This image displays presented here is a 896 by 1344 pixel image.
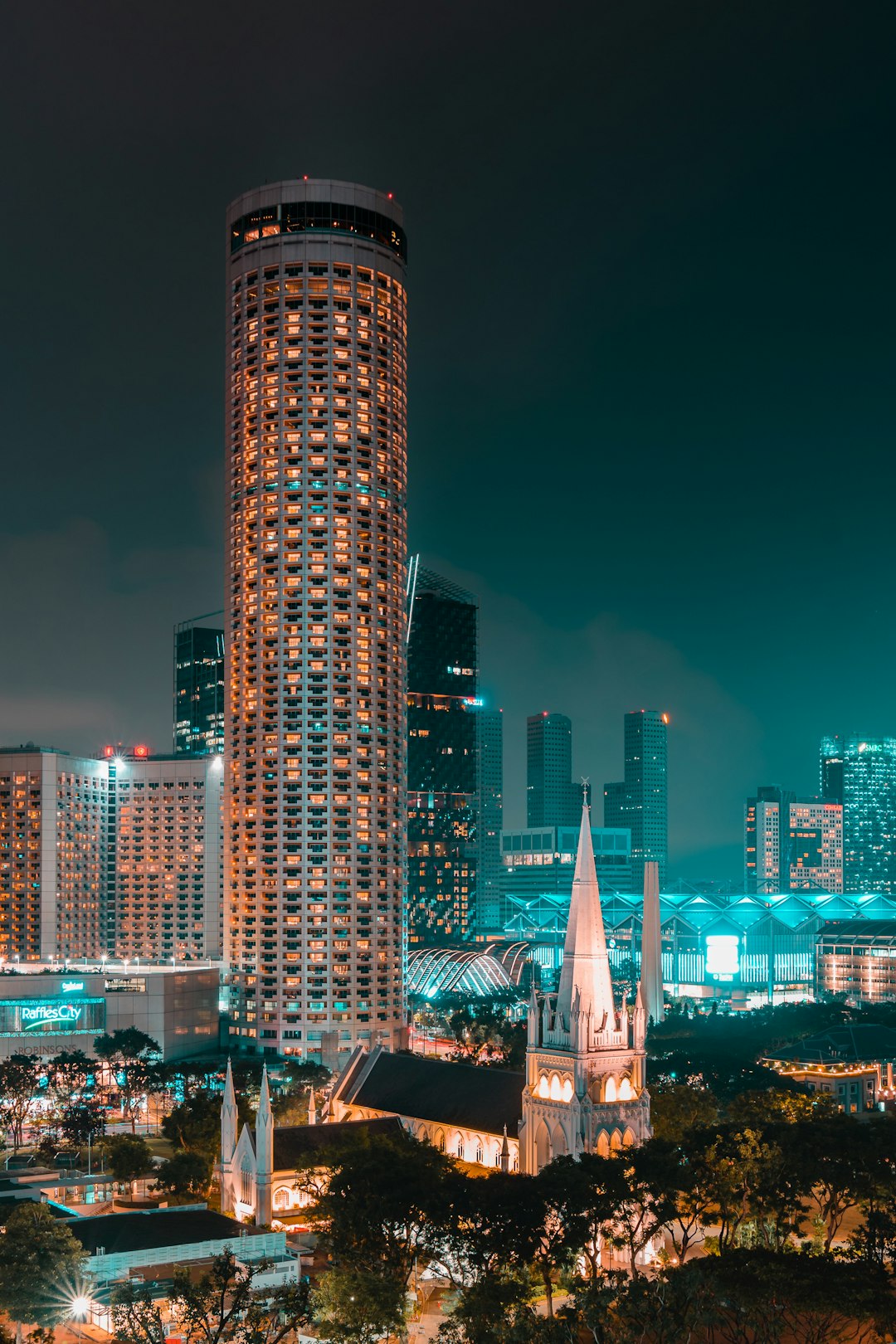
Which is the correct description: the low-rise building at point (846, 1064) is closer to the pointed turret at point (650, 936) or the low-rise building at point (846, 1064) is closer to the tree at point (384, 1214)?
the pointed turret at point (650, 936)

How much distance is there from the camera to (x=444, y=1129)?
4063 inches

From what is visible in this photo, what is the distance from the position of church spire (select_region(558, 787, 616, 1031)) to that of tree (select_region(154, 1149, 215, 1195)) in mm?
26549

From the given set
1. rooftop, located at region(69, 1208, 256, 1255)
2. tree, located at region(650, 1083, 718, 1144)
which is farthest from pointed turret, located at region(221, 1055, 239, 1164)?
tree, located at region(650, 1083, 718, 1144)

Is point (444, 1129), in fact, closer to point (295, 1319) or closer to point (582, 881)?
point (582, 881)

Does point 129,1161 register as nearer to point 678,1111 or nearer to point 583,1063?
point 583,1063

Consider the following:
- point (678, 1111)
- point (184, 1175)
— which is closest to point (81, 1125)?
point (184, 1175)

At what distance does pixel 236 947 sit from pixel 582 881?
103 m

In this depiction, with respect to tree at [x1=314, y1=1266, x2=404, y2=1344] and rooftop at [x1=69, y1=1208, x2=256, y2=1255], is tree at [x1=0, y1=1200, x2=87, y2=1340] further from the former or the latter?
tree at [x1=314, y1=1266, x2=404, y2=1344]

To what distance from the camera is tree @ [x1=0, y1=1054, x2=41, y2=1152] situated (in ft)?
433

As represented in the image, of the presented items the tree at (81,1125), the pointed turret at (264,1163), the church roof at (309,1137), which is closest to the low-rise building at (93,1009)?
the tree at (81,1125)

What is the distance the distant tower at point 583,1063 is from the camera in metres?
92.9

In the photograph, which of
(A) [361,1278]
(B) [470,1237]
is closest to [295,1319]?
(A) [361,1278]

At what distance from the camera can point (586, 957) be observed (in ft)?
318

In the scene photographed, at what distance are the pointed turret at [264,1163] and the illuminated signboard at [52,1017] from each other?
3145 inches
